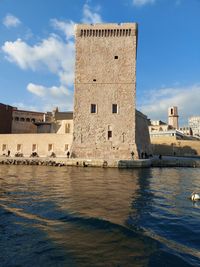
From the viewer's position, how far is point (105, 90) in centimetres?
2739

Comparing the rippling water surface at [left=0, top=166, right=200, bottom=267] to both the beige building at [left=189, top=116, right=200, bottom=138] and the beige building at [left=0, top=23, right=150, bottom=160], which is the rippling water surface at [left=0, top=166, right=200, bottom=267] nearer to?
the beige building at [left=0, top=23, right=150, bottom=160]

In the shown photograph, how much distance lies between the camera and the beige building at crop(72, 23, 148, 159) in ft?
87.9

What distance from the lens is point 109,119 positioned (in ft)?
88.8

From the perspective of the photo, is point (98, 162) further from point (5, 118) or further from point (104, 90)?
point (5, 118)

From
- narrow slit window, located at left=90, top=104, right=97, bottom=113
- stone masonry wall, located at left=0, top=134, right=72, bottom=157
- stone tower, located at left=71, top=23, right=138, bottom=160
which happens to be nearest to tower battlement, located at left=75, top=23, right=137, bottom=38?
stone tower, located at left=71, top=23, right=138, bottom=160

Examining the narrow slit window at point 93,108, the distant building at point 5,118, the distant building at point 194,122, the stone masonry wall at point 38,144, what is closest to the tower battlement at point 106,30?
the narrow slit window at point 93,108

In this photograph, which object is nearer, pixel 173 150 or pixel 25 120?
pixel 173 150

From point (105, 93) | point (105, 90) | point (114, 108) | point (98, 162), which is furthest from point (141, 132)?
point (98, 162)

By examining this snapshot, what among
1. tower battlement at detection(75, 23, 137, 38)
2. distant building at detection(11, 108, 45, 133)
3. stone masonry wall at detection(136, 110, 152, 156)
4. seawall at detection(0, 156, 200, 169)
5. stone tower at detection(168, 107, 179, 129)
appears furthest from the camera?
stone tower at detection(168, 107, 179, 129)

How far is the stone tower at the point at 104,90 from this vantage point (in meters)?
26.8

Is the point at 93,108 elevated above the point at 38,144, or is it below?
above

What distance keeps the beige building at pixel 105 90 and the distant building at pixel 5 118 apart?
18040mm

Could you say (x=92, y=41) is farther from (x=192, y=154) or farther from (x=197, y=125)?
(x=197, y=125)

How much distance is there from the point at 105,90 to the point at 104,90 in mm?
104
